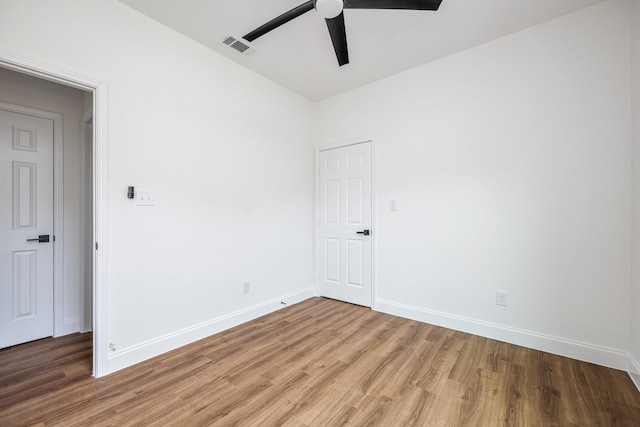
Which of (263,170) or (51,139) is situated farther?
(263,170)

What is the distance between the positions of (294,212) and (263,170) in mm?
744

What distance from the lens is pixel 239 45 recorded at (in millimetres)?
2609

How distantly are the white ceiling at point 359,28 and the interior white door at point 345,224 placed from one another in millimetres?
1053

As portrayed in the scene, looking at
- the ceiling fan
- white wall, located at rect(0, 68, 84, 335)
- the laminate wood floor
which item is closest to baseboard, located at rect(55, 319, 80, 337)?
white wall, located at rect(0, 68, 84, 335)

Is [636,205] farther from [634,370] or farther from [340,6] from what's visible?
[340,6]

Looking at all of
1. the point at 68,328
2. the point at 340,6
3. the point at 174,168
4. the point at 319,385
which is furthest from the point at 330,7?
the point at 68,328

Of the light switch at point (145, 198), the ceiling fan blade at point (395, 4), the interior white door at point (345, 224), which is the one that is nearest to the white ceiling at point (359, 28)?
the ceiling fan blade at point (395, 4)

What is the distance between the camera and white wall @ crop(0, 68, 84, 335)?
2.64 metres

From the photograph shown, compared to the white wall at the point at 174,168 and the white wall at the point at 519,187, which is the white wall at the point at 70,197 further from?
the white wall at the point at 519,187

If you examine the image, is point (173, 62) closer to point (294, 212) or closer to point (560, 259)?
point (294, 212)

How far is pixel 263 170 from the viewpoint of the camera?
3207 mm

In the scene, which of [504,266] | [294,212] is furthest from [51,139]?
[504,266]

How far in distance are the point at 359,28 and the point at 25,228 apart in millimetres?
3549

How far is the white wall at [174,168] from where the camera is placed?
1.97 meters
